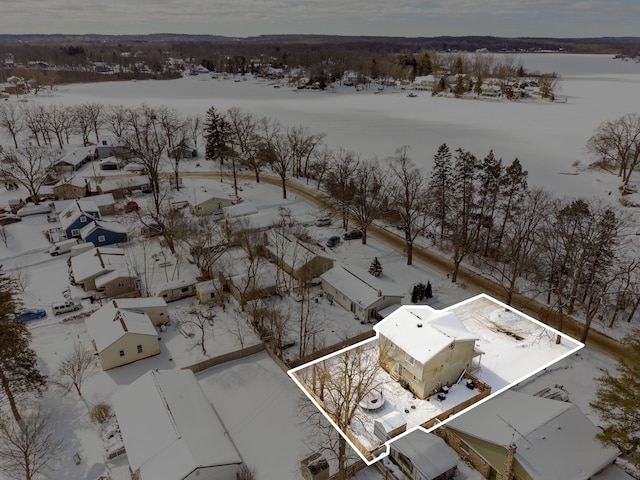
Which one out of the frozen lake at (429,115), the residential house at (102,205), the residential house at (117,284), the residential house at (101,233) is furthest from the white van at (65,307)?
the frozen lake at (429,115)

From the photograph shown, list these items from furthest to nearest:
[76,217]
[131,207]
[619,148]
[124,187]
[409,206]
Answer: [619,148] < [124,187] < [131,207] < [76,217] < [409,206]

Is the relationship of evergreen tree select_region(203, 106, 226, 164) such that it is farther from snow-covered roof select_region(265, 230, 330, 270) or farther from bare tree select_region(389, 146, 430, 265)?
bare tree select_region(389, 146, 430, 265)

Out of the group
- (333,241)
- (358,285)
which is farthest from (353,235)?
(358,285)

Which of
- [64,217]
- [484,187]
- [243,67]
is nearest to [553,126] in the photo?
[484,187]

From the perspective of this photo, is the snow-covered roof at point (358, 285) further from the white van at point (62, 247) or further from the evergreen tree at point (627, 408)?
the white van at point (62, 247)

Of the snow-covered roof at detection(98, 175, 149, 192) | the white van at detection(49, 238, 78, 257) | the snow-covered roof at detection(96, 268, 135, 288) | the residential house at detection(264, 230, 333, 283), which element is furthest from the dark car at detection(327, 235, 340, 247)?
the snow-covered roof at detection(98, 175, 149, 192)

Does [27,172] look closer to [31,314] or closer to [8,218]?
[8,218]

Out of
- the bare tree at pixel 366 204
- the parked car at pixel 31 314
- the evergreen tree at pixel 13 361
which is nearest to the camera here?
the evergreen tree at pixel 13 361
